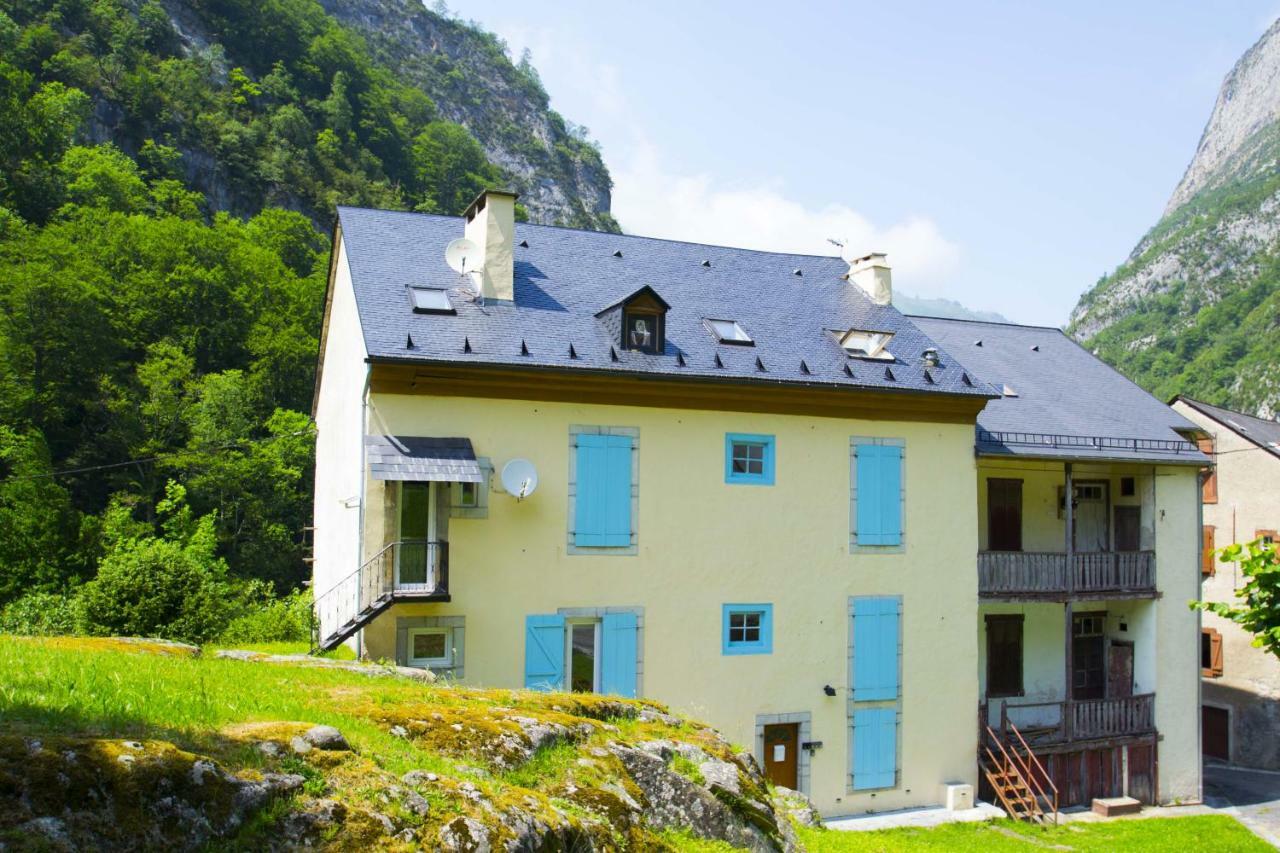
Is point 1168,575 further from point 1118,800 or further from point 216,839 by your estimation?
point 216,839

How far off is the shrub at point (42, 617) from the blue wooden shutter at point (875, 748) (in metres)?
14.7

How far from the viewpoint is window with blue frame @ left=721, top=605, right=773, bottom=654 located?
59.7 ft

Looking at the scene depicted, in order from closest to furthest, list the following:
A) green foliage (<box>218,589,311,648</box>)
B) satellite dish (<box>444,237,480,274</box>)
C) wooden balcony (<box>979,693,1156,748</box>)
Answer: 1. satellite dish (<box>444,237,480,274</box>)
2. green foliage (<box>218,589,311,648</box>)
3. wooden balcony (<box>979,693,1156,748</box>)

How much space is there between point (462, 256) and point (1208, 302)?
9834cm

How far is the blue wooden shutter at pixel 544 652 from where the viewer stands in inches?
660

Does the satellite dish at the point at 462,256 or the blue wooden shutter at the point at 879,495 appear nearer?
the satellite dish at the point at 462,256

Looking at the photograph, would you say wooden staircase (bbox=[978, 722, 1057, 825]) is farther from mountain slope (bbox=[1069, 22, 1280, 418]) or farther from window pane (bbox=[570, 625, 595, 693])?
mountain slope (bbox=[1069, 22, 1280, 418])

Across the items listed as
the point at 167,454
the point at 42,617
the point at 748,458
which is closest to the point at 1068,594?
the point at 748,458

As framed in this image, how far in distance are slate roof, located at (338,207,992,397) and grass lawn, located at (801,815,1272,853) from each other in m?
8.22

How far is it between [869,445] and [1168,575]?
8.44m

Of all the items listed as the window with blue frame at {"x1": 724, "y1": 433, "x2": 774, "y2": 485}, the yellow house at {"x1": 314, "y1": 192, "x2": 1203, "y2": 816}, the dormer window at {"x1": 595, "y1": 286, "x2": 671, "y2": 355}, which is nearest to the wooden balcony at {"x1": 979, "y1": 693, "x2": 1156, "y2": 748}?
the yellow house at {"x1": 314, "y1": 192, "x2": 1203, "y2": 816}

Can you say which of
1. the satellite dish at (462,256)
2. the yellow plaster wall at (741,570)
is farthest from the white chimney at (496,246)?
the yellow plaster wall at (741,570)

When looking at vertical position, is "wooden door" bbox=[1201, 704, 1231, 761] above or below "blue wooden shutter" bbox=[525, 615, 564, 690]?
below

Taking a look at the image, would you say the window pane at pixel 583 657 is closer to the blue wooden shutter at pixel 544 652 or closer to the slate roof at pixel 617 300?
the blue wooden shutter at pixel 544 652
